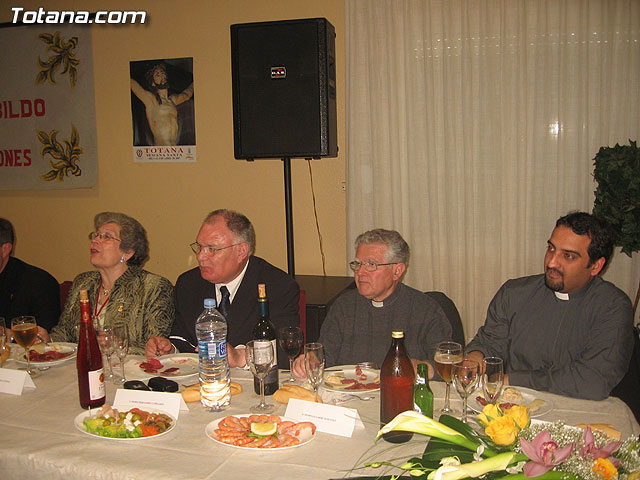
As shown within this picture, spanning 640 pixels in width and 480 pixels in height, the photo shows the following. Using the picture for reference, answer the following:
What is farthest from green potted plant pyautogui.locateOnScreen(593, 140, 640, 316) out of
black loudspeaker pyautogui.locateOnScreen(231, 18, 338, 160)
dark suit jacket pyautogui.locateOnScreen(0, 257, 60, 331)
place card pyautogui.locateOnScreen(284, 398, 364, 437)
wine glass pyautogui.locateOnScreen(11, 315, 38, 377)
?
dark suit jacket pyautogui.locateOnScreen(0, 257, 60, 331)

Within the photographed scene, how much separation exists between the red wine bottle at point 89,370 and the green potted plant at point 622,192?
9.28ft

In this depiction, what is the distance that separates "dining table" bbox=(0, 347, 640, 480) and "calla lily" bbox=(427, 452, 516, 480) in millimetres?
380

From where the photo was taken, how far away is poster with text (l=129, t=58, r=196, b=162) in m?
4.55

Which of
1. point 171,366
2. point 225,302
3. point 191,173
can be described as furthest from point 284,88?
point 171,366

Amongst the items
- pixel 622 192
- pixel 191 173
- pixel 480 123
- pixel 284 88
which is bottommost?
pixel 622 192

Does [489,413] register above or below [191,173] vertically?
below

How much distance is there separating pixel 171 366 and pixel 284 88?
1.97m

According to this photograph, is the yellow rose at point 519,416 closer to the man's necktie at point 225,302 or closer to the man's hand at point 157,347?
the man's hand at point 157,347

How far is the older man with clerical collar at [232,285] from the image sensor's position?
9.04ft

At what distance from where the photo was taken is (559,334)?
250cm

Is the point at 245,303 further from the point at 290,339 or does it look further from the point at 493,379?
the point at 493,379

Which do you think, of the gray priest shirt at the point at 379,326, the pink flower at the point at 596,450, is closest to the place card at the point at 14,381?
the gray priest shirt at the point at 379,326

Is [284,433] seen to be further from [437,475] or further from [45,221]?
[45,221]

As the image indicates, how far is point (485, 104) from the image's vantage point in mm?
3982
